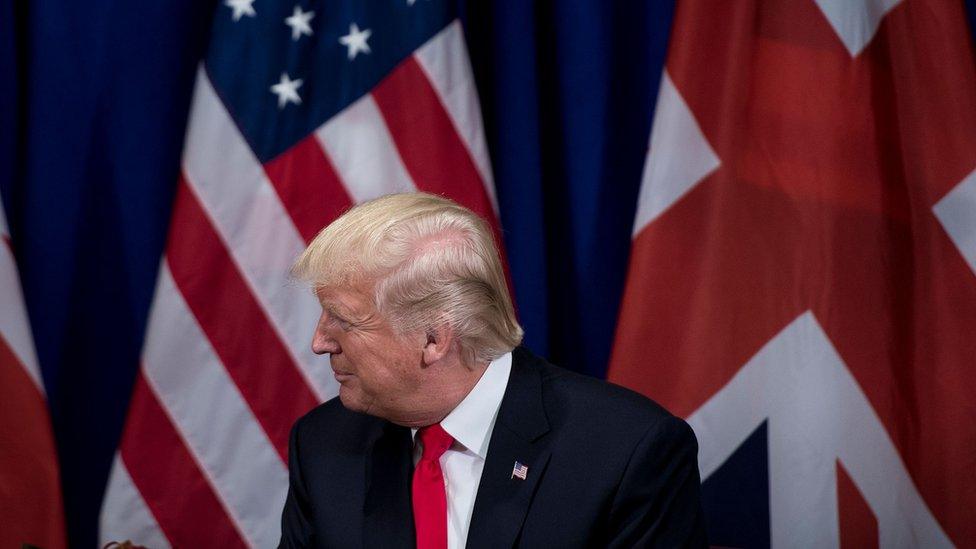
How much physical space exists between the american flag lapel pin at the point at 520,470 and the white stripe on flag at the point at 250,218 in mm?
1022

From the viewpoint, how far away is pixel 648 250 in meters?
2.68

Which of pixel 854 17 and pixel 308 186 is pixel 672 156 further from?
pixel 308 186

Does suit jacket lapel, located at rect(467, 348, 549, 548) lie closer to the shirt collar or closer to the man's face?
the shirt collar

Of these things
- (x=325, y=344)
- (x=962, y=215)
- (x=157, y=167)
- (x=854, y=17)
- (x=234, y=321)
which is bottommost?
(x=962, y=215)

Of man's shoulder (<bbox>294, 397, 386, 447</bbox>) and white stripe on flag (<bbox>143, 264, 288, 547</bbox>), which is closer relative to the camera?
man's shoulder (<bbox>294, 397, 386, 447</bbox>)

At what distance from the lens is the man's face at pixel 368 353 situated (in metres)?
1.73

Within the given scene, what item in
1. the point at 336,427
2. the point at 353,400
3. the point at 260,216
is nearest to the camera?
the point at 353,400

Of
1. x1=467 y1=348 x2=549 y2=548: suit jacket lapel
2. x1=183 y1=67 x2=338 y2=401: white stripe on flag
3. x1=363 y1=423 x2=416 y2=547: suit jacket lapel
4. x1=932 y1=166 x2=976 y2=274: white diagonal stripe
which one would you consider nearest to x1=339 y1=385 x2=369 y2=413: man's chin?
x1=363 y1=423 x2=416 y2=547: suit jacket lapel

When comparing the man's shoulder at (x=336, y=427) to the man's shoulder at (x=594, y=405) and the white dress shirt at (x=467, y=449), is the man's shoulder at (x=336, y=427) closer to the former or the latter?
the white dress shirt at (x=467, y=449)

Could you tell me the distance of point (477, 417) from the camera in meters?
1.81

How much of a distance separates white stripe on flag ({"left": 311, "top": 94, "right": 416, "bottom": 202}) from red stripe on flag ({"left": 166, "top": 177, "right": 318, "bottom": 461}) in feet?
1.10

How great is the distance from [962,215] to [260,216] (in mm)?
1624

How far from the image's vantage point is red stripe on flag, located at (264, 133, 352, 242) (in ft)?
8.67

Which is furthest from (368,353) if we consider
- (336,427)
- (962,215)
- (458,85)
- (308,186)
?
(962,215)
